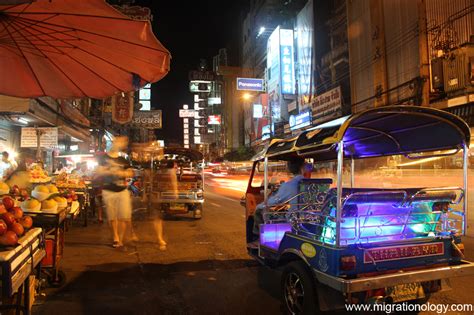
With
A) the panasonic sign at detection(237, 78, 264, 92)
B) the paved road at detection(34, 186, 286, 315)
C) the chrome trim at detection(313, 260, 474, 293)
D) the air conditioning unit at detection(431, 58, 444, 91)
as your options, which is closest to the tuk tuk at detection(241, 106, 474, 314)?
the chrome trim at detection(313, 260, 474, 293)

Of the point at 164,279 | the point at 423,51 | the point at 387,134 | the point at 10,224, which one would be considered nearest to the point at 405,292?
the point at 387,134

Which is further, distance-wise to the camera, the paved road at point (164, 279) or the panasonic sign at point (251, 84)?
the panasonic sign at point (251, 84)

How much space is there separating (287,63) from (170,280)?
28.9m

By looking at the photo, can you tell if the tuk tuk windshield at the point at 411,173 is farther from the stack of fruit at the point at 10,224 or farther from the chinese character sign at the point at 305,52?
the chinese character sign at the point at 305,52

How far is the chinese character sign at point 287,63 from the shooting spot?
32219 mm

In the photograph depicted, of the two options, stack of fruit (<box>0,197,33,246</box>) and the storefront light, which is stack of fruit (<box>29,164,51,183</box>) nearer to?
stack of fruit (<box>0,197,33,246</box>)

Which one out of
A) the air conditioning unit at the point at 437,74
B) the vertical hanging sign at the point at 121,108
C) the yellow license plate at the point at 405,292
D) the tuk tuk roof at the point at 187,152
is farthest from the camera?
the vertical hanging sign at the point at 121,108

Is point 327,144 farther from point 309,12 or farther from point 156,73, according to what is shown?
point 309,12

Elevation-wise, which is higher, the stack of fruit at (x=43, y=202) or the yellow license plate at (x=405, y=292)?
the stack of fruit at (x=43, y=202)

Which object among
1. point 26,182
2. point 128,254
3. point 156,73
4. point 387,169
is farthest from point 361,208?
point 387,169

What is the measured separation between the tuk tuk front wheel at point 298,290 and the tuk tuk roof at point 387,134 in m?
1.29

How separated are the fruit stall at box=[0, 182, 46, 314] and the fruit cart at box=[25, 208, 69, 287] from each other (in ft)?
2.30

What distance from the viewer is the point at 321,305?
357cm

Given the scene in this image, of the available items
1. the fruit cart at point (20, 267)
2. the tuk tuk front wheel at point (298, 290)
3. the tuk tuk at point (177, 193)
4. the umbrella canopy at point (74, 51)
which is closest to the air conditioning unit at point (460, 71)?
the tuk tuk at point (177, 193)
